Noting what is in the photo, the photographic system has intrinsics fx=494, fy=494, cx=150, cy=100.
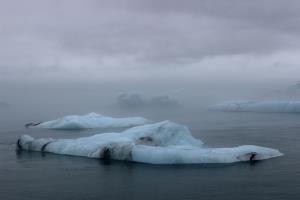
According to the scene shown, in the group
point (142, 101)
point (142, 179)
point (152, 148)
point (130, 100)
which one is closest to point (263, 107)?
point (142, 101)

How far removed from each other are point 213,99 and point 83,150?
76952 millimetres

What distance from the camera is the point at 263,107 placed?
6519cm

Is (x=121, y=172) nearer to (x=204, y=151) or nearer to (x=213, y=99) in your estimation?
(x=204, y=151)

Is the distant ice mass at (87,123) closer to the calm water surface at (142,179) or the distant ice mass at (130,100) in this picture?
the calm water surface at (142,179)

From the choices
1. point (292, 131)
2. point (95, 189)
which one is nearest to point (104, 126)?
point (292, 131)

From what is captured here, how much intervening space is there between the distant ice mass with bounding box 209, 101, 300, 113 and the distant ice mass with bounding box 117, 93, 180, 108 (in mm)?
8786

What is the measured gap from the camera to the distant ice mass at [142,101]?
72062 mm

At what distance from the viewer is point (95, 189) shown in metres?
15.6

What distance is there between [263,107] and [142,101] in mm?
18728

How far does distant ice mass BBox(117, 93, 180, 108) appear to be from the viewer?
72.1m

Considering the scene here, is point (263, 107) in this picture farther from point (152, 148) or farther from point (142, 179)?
point (142, 179)

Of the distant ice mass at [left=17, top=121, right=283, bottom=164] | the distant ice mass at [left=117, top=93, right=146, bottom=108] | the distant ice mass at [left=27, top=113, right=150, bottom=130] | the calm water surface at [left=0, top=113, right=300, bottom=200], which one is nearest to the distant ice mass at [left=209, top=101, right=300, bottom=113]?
the distant ice mass at [left=117, top=93, right=146, bottom=108]

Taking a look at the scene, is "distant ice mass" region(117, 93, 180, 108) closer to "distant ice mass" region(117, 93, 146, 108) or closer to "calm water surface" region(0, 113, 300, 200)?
"distant ice mass" region(117, 93, 146, 108)

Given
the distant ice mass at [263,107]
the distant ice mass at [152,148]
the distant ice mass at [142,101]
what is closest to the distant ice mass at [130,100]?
the distant ice mass at [142,101]
